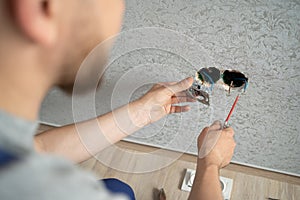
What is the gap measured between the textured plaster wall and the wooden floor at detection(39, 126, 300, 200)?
0.23ft

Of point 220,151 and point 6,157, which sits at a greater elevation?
point 220,151

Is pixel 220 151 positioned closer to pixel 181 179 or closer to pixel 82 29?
pixel 181 179

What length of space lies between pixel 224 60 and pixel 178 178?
0.48 metres

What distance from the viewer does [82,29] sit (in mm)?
439

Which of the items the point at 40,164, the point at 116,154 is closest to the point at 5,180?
the point at 40,164

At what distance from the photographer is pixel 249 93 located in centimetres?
114

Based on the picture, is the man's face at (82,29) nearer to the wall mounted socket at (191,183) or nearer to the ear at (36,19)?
the ear at (36,19)

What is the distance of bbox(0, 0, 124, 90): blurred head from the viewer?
38 cm

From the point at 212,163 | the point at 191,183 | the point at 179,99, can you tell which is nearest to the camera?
the point at 212,163

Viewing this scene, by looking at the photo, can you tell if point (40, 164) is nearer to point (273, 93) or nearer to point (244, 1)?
point (244, 1)

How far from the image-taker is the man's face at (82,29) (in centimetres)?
42

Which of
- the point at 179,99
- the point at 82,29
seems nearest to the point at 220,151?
the point at 179,99

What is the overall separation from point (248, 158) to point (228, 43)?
51 cm

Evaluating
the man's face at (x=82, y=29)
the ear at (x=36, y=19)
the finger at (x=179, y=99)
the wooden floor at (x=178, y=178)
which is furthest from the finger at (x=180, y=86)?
the ear at (x=36, y=19)
